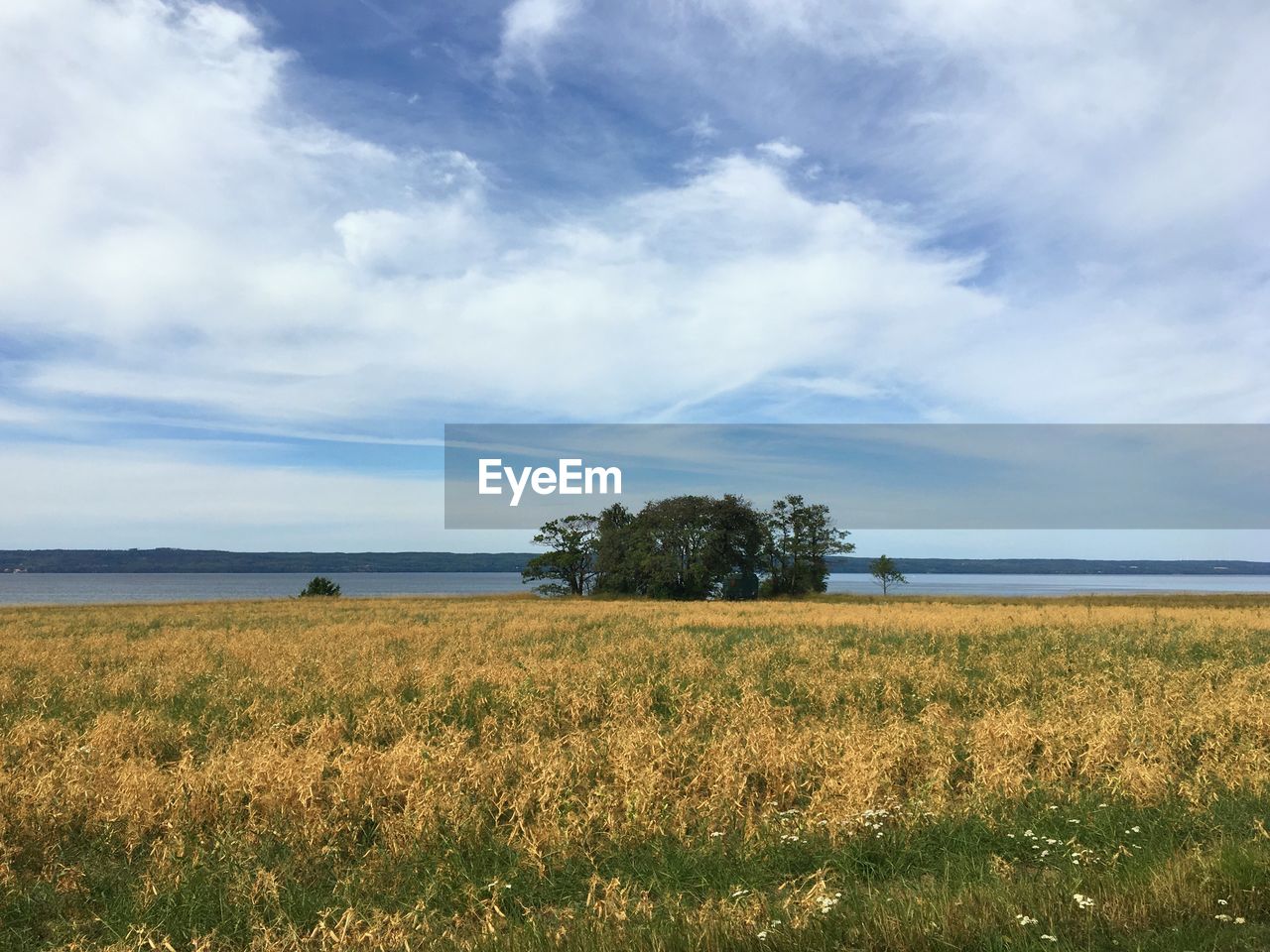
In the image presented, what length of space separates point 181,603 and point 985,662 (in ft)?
166

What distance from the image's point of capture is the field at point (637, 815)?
5.42 meters

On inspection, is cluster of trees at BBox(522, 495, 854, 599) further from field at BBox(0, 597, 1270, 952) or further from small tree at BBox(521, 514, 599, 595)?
field at BBox(0, 597, 1270, 952)

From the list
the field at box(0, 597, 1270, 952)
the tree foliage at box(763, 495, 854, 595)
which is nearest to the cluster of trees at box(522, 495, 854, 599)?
the tree foliage at box(763, 495, 854, 595)

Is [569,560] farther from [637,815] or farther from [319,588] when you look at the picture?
[637,815]

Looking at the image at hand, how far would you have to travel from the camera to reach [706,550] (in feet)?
240

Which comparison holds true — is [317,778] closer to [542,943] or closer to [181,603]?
[542,943]

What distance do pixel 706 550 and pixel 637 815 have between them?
217ft

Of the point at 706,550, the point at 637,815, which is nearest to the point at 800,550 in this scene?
the point at 706,550

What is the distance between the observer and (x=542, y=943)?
5203 mm

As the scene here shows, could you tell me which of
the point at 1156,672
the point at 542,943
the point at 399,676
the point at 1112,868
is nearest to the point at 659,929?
the point at 542,943

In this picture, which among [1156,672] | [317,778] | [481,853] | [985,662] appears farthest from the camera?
[985,662]

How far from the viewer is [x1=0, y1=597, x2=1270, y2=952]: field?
17.8 ft

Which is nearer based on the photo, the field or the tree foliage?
the field

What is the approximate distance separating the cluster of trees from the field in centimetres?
5859
